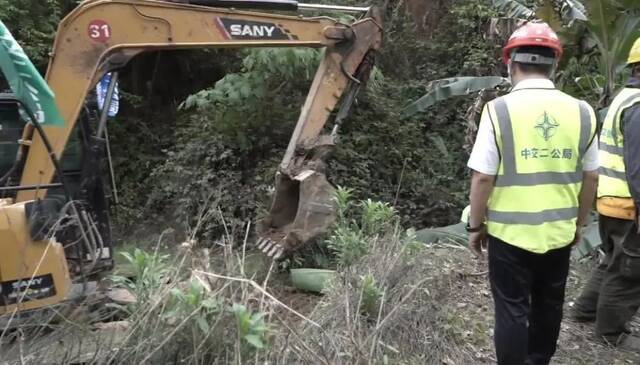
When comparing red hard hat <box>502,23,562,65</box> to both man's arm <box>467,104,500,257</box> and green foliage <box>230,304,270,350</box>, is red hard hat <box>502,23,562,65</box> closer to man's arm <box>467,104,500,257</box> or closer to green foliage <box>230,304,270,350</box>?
man's arm <box>467,104,500,257</box>

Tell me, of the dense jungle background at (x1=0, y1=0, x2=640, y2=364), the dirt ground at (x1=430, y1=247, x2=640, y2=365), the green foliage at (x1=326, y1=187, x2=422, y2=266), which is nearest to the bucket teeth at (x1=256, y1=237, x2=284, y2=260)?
the dense jungle background at (x1=0, y1=0, x2=640, y2=364)

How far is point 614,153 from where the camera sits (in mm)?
4625

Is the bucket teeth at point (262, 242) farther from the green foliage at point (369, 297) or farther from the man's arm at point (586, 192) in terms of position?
the man's arm at point (586, 192)

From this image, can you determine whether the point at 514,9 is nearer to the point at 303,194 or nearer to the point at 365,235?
the point at 303,194

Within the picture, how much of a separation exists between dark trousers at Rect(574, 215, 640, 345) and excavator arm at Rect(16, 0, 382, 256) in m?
2.34

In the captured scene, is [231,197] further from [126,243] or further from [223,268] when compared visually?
[223,268]

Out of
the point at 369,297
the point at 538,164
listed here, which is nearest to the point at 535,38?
the point at 538,164

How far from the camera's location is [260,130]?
1008cm

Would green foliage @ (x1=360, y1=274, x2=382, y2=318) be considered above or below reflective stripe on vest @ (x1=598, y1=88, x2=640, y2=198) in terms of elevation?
below

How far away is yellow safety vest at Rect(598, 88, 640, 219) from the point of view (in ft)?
14.8

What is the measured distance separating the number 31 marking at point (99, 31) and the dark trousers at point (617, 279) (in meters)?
4.11

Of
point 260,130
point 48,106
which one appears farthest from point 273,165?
point 48,106

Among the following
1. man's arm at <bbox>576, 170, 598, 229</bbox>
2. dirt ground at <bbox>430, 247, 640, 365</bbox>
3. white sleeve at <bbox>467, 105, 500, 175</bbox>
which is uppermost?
white sleeve at <bbox>467, 105, 500, 175</bbox>

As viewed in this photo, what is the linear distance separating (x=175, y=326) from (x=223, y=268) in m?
0.58
